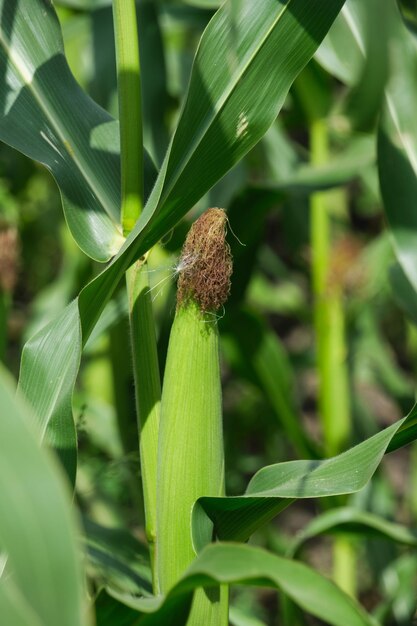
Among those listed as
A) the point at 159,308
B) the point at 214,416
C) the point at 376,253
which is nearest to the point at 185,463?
the point at 214,416

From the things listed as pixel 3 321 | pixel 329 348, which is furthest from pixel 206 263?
pixel 329 348

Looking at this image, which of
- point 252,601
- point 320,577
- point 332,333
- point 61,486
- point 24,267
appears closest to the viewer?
point 61,486

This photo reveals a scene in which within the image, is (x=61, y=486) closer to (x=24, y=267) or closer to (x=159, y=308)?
(x=159, y=308)

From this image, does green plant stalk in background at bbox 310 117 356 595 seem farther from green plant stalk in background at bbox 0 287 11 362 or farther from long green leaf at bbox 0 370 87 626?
long green leaf at bbox 0 370 87 626

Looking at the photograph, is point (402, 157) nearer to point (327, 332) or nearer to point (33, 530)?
point (327, 332)

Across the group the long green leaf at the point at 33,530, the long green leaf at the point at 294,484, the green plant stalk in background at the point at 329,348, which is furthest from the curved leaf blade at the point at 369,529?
the long green leaf at the point at 33,530

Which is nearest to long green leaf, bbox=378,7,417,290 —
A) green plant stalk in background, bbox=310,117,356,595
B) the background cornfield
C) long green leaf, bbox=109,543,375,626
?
the background cornfield
